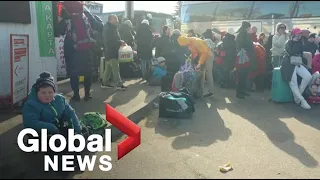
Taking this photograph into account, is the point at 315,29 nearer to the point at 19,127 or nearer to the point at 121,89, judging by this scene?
the point at 121,89

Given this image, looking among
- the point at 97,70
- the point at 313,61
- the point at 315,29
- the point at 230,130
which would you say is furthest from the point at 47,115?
the point at 315,29

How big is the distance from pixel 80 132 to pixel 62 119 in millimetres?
278

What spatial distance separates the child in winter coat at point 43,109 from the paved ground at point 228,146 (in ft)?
2.41

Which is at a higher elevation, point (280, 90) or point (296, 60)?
point (296, 60)

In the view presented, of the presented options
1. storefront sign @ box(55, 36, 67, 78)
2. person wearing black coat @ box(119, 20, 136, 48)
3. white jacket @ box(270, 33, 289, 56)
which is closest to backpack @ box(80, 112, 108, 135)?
storefront sign @ box(55, 36, 67, 78)

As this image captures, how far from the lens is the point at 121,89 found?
324 inches

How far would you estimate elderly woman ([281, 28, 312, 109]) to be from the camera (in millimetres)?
7507

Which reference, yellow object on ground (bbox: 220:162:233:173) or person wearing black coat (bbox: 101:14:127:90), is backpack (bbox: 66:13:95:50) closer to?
A: person wearing black coat (bbox: 101:14:127:90)

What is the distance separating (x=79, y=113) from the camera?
590cm

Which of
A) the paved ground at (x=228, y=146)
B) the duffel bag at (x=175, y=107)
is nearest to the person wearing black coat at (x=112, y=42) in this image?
the paved ground at (x=228, y=146)

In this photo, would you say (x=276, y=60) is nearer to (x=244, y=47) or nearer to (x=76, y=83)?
(x=244, y=47)

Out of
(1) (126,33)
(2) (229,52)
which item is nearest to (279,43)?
(2) (229,52)

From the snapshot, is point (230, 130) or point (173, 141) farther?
point (230, 130)

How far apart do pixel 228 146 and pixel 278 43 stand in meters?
5.63
